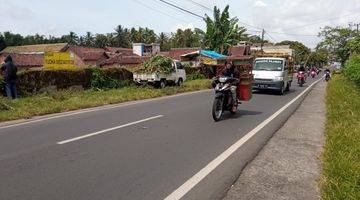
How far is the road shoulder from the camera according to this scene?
533cm

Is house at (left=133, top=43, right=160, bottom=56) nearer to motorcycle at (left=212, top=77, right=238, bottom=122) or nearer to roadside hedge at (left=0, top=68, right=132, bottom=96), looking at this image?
roadside hedge at (left=0, top=68, right=132, bottom=96)

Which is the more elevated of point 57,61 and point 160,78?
point 57,61

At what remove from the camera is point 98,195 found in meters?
5.01

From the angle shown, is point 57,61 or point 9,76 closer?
point 9,76

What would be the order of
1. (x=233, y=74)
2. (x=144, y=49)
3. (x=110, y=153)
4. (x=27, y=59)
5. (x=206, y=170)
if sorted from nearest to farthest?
(x=206, y=170), (x=110, y=153), (x=233, y=74), (x=27, y=59), (x=144, y=49)

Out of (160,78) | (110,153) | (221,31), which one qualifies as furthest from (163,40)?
(110,153)

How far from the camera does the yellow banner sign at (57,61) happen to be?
20.6 meters

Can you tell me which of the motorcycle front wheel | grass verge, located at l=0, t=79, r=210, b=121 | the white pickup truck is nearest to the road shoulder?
the motorcycle front wheel

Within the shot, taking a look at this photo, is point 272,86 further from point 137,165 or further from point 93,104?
point 137,165

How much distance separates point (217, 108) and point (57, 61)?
12.3m

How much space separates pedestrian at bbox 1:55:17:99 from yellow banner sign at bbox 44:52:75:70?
3.96m

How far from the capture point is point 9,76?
53.6ft

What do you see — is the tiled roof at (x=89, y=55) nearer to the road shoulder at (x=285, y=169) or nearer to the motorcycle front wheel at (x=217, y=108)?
the motorcycle front wheel at (x=217, y=108)

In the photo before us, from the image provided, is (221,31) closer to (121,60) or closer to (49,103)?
(121,60)
